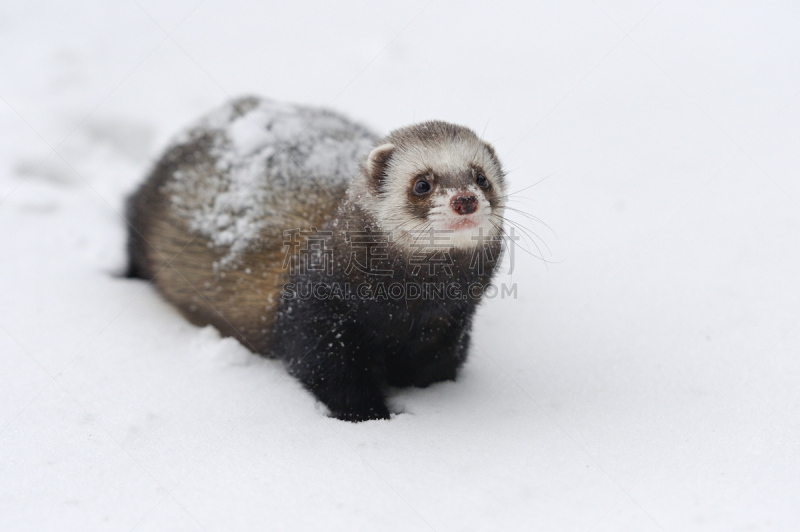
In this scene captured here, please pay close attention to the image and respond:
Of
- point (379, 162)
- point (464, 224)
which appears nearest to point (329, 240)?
point (379, 162)

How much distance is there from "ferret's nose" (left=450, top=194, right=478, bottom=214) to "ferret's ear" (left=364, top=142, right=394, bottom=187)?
469 millimetres

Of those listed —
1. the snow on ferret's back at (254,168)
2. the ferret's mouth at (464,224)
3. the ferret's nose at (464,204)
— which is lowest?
the snow on ferret's back at (254,168)

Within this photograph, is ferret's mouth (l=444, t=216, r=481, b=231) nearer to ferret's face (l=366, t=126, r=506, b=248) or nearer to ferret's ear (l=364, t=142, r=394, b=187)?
ferret's face (l=366, t=126, r=506, b=248)

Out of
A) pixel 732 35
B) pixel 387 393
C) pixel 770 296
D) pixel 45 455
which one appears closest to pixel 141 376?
pixel 45 455

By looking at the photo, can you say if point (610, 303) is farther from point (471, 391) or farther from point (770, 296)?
point (471, 391)

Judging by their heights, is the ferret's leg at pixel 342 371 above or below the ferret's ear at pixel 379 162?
below

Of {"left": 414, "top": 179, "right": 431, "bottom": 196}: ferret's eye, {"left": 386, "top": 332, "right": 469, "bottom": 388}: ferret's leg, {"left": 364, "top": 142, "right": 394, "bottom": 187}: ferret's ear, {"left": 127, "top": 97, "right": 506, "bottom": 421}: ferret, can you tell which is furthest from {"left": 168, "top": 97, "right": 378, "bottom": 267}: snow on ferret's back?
{"left": 386, "top": 332, "right": 469, "bottom": 388}: ferret's leg

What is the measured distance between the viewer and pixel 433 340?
3.02 meters

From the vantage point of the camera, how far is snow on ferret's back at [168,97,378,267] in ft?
11.7

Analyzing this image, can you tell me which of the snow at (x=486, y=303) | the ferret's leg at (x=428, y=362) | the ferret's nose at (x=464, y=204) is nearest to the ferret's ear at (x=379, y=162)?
the ferret's nose at (x=464, y=204)

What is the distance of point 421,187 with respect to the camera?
9.01 ft

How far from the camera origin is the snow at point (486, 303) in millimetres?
2256

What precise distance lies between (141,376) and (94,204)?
7.70 ft

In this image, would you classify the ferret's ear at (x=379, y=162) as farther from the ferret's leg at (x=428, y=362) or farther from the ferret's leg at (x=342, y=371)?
the ferret's leg at (x=428, y=362)
